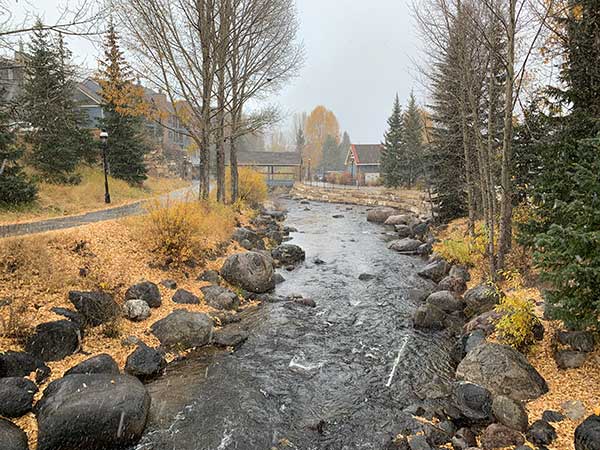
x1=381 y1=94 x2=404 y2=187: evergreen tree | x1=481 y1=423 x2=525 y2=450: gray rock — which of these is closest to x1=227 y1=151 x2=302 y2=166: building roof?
x1=381 y1=94 x2=404 y2=187: evergreen tree

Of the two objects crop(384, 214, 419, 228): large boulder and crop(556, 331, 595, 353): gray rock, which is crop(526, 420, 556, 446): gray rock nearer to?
crop(556, 331, 595, 353): gray rock

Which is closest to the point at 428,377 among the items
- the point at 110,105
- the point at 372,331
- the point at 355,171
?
the point at 372,331

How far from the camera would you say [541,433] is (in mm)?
5191

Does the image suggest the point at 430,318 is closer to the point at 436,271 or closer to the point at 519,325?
the point at 519,325

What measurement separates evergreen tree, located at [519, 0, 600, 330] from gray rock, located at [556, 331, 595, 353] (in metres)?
0.53

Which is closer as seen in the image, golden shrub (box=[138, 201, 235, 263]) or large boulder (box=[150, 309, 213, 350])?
large boulder (box=[150, 309, 213, 350])

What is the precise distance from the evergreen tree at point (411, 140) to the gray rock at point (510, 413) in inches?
1211

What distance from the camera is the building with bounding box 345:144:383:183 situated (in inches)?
2117

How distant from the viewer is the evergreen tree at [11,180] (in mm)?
15281

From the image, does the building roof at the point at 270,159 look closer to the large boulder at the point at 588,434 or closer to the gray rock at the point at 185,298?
the gray rock at the point at 185,298

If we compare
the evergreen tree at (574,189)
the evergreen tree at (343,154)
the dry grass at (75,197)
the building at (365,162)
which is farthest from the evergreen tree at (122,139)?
the evergreen tree at (343,154)

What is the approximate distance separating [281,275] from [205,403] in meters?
7.35

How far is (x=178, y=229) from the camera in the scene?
11164 millimetres

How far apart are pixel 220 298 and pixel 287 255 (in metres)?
5.64
